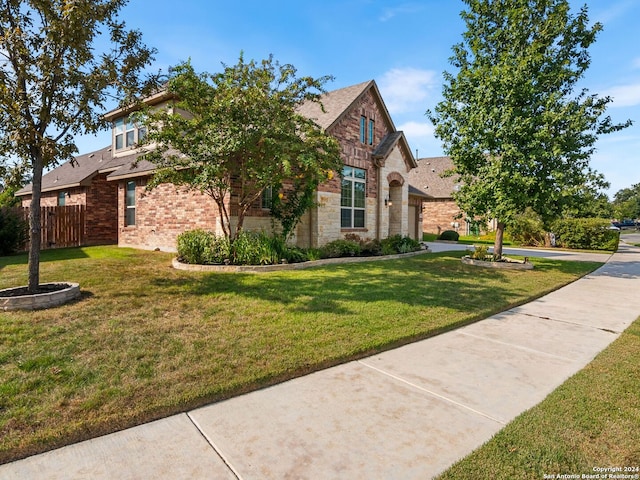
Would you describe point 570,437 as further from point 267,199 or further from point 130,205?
point 130,205

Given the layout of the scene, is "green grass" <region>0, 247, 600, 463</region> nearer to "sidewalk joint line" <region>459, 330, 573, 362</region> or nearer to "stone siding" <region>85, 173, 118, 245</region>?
"sidewalk joint line" <region>459, 330, 573, 362</region>

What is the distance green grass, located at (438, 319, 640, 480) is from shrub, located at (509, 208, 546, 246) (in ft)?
73.7

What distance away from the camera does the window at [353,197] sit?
51.4ft

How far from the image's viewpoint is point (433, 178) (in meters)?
36.8

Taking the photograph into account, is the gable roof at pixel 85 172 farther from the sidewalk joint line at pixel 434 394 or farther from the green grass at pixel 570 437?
the green grass at pixel 570 437

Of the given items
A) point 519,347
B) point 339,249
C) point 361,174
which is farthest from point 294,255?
point 519,347

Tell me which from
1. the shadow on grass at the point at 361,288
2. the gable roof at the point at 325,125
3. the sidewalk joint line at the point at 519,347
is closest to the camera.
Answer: the sidewalk joint line at the point at 519,347

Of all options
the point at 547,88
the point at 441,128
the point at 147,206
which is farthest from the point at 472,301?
the point at 147,206

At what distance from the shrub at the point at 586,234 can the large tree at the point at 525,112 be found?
13281 mm

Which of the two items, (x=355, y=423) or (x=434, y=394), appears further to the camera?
(x=434, y=394)

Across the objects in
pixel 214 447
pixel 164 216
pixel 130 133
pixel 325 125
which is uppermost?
pixel 130 133

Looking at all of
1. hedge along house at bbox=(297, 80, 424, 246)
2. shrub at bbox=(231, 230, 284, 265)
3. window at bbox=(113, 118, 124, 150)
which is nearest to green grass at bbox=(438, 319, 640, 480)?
shrub at bbox=(231, 230, 284, 265)

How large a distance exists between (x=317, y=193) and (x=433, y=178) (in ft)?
86.2

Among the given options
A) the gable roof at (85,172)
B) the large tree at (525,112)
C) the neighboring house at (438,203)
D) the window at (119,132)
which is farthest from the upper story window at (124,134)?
the neighboring house at (438,203)
